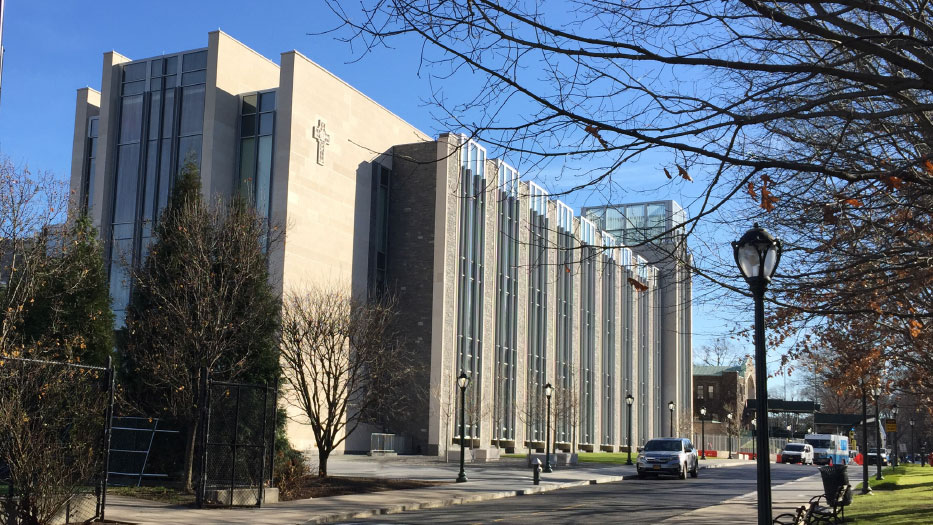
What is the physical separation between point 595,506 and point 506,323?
31.3m

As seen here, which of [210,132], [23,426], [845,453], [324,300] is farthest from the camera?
[845,453]

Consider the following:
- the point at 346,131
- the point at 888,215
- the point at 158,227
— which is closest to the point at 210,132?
the point at 346,131

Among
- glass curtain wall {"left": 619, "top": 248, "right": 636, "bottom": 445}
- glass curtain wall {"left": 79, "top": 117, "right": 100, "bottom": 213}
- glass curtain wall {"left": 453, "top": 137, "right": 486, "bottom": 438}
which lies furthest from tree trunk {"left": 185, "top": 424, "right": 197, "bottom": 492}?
glass curtain wall {"left": 619, "top": 248, "right": 636, "bottom": 445}

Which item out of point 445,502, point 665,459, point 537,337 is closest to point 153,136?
point 445,502

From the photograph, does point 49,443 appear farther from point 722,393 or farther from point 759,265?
point 722,393

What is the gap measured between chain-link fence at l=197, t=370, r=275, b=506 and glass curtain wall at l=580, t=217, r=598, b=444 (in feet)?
146

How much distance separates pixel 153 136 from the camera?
41594 mm

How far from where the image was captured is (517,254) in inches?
2041

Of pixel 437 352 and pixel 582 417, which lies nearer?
pixel 437 352

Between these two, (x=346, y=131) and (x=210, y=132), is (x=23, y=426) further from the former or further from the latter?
(x=346, y=131)

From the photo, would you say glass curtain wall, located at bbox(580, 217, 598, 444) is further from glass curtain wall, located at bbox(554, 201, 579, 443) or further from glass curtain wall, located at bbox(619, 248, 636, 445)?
glass curtain wall, located at bbox(619, 248, 636, 445)

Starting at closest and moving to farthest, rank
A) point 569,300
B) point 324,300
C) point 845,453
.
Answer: point 324,300, point 569,300, point 845,453

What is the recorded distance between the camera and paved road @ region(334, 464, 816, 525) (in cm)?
1883

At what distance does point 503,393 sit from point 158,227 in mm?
30537
